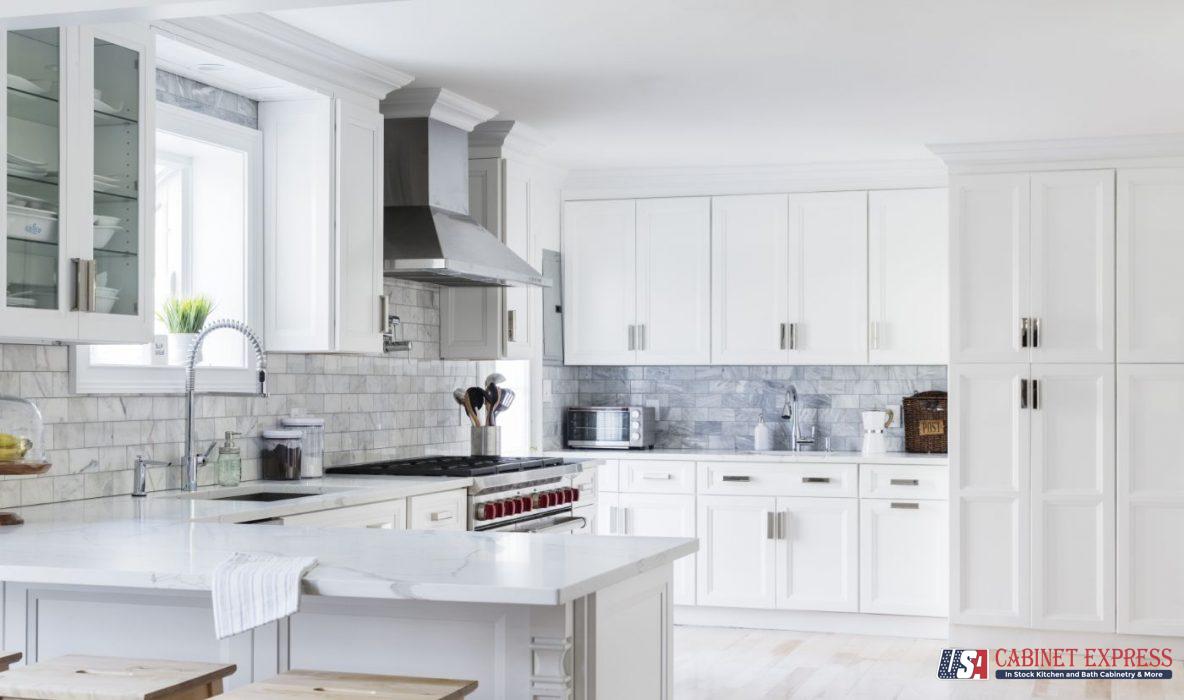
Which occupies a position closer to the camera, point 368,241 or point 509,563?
point 509,563

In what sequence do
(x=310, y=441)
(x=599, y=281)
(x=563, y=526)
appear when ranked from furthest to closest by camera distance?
(x=599, y=281) < (x=563, y=526) < (x=310, y=441)

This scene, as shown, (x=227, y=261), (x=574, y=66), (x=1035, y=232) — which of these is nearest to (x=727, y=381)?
(x=1035, y=232)

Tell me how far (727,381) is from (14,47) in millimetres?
4622

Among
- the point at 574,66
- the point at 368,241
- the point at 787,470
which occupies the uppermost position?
the point at 574,66

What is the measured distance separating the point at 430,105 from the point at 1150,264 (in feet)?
10.7

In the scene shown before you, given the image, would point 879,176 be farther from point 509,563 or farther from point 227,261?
point 509,563

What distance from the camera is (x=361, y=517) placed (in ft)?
13.6

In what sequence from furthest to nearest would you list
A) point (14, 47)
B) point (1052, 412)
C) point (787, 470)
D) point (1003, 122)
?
point (787, 470) < point (1052, 412) < point (1003, 122) < point (14, 47)

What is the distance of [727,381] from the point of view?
714cm

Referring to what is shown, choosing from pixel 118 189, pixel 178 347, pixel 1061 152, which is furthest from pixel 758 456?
pixel 118 189

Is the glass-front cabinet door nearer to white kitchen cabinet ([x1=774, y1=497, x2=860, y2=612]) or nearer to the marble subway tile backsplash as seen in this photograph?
the marble subway tile backsplash

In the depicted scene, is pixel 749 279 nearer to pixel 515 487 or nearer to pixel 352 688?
pixel 515 487

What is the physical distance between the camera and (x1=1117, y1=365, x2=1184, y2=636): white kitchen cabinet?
5832 mm

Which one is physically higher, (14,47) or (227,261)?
(14,47)
